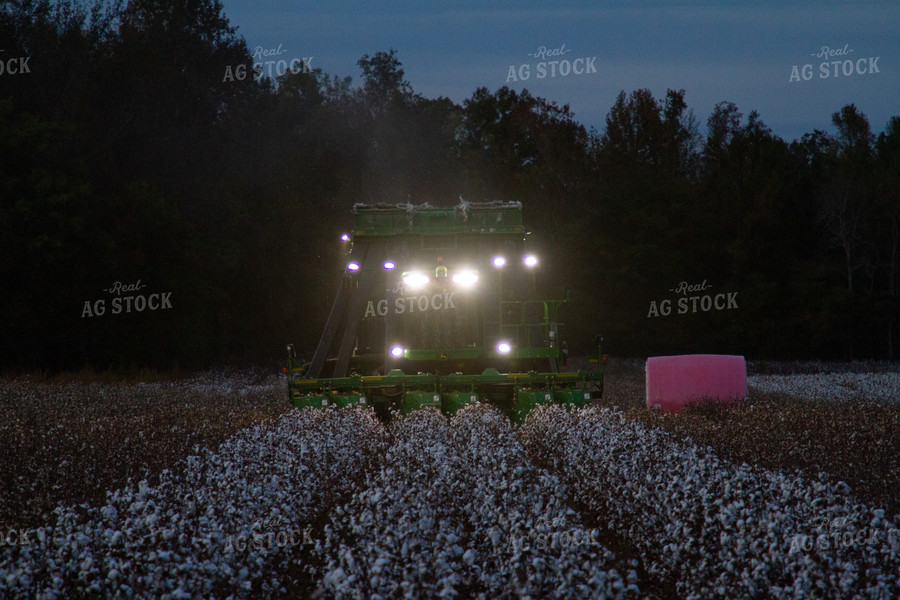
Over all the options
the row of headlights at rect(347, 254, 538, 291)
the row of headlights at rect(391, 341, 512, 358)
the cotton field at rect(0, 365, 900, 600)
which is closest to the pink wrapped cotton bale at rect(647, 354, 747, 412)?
the row of headlights at rect(391, 341, 512, 358)

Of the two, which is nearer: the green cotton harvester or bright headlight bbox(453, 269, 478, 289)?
the green cotton harvester

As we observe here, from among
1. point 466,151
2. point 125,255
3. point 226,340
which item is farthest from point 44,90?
point 466,151

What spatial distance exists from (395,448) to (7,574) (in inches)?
180

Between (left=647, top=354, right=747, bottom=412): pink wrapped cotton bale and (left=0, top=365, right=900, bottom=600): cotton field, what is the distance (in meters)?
3.91

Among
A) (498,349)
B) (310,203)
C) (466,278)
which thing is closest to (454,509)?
(498,349)

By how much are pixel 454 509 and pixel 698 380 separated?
10.4 m

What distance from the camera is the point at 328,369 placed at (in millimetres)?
14773

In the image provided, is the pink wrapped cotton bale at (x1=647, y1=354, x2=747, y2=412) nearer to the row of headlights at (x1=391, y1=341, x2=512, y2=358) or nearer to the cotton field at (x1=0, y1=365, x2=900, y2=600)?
the row of headlights at (x1=391, y1=341, x2=512, y2=358)

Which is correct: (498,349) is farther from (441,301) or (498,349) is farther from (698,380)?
(698,380)

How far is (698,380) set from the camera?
1567 cm

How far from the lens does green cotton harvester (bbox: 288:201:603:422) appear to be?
14078mm

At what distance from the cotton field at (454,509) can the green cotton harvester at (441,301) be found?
2.47m

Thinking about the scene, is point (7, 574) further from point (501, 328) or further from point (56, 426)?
point (501, 328)

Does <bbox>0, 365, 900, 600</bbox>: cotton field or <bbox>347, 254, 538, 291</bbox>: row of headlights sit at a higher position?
<bbox>347, 254, 538, 291</bbox>: row of headlights
